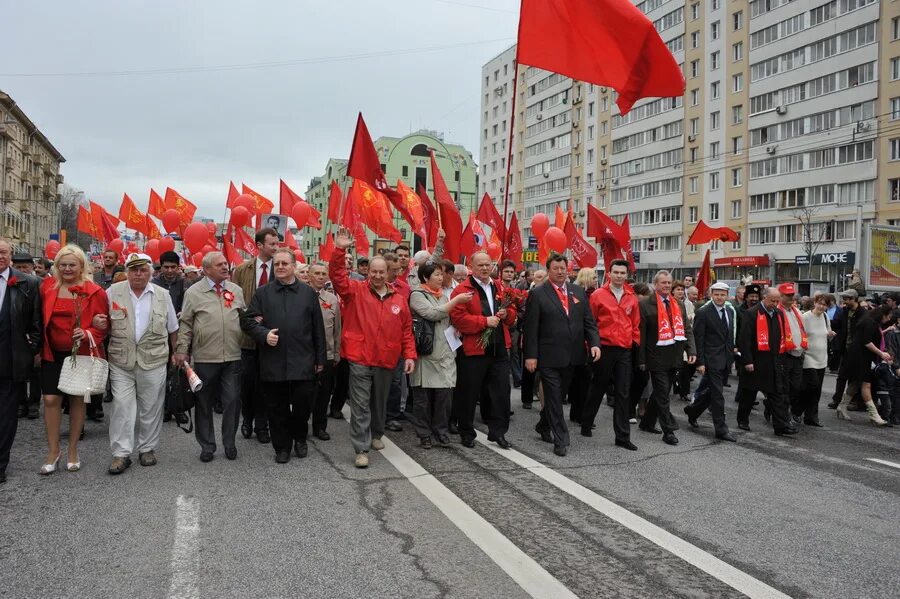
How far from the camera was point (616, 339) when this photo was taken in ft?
25.5

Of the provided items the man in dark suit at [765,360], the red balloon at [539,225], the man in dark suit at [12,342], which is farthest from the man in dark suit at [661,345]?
the red balloon at [539,225]

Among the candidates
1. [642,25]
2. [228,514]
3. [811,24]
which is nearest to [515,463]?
[228,514]

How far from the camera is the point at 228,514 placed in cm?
474

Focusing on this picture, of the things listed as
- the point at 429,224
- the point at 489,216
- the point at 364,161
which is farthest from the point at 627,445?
the point at 489,216

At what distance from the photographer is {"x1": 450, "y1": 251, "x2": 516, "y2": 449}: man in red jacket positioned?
691 cm

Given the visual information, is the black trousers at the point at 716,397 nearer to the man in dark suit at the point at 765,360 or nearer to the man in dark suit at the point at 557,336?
the man in dark suit at the point at 765,360

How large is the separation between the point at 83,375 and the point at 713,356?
6777 mm

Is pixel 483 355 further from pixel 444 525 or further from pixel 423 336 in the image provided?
pixel 444 525

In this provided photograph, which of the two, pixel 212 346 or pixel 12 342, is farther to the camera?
pixel 212 346

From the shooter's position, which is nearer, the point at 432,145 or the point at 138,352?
the point at 138,352

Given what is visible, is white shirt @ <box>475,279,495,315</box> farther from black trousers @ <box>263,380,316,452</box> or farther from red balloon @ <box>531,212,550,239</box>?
red balloon @ <box>531,212,550,239</box>

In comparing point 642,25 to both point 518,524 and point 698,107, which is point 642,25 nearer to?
point 518,524

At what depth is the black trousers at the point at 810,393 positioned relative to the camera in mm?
9289

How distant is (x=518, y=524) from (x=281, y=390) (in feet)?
9.30
